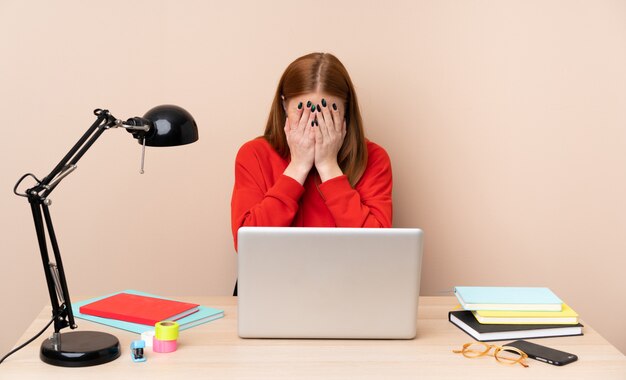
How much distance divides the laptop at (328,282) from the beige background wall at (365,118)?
3.48 ft

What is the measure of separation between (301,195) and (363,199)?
19cm

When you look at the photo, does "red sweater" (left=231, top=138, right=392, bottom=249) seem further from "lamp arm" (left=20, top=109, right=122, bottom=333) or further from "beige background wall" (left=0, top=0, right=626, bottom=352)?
"lamp arm" (left=20, top=109, right=122, bottom=333)

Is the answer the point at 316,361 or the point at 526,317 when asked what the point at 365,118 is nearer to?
the point at 526,317

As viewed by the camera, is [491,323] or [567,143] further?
[567,143]

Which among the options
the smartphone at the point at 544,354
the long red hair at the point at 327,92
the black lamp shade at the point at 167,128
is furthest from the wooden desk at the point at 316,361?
the long red hair at the point at 327,92

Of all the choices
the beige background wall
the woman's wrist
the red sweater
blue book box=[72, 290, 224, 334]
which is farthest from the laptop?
the beige background wall

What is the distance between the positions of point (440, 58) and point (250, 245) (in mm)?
1301

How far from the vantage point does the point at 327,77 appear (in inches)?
78.9

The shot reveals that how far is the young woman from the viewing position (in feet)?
6.40

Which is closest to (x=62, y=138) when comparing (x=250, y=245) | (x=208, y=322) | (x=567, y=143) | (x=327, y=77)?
(x=327, y=77)

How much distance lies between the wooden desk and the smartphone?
0.01 m

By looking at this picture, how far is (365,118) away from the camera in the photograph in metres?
2.39

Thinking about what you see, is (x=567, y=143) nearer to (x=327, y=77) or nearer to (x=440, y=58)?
(x=440, y=58)


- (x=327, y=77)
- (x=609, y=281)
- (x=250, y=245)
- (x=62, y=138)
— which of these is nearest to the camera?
(x=250, y=245)
